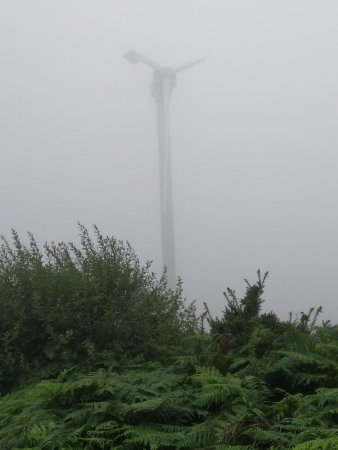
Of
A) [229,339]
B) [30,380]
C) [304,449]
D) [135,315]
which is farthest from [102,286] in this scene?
[304,449]

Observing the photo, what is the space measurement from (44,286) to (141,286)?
4.96 ft

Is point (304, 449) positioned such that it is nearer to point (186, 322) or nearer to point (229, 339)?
point (229, 339)

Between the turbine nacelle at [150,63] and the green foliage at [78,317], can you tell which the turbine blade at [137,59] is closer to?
the turbine nacelle at [150,63]

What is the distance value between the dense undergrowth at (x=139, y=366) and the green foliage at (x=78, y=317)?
0.02 metres

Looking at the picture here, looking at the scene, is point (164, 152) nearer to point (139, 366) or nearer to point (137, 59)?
point (137, 59)

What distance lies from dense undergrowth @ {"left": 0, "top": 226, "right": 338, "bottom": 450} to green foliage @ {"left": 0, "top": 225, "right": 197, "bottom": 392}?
0.02 meters

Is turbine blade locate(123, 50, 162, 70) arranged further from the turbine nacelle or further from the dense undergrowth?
the dense undergrowth

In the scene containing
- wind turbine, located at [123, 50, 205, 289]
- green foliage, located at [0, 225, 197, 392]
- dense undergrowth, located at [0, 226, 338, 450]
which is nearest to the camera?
dense undergrowth, located at [0, 226, 338, 450]

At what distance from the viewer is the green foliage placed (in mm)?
8055

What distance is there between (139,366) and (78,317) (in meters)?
1.75

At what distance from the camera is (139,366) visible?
23.0 ft

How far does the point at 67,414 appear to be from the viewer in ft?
16.6

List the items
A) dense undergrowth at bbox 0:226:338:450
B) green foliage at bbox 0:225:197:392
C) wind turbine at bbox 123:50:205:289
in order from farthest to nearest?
wind turbine at bbox 123:50:205:289, green foliage at bbox 0:225:197:392, dense undergrowth at bbox 0:226:338:450

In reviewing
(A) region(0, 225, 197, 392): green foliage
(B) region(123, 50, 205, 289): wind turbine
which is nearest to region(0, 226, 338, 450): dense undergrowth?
(A) region(0, 225, 197, 392): green foliage
